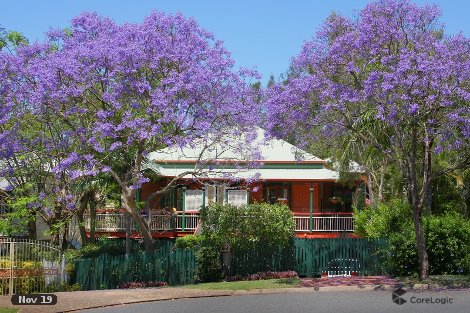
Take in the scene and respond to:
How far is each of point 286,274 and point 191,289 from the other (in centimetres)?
458

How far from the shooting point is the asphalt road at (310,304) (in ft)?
55.3

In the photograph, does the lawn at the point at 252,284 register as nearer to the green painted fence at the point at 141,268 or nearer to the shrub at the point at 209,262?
the shrub at the point at 209,262

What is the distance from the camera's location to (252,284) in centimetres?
2225

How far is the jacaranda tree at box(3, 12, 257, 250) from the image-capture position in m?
22.2

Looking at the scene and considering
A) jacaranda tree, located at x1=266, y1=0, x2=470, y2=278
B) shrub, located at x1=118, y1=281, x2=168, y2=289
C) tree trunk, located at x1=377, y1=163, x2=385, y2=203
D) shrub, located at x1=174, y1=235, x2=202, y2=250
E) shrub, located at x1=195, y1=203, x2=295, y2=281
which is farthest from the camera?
tree trunk, located at x1=377, y1=163, x2=385, y2=203

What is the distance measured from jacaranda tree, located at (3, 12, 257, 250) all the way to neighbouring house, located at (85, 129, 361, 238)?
632 centimetres

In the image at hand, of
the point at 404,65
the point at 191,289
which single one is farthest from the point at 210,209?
the point at 404,65

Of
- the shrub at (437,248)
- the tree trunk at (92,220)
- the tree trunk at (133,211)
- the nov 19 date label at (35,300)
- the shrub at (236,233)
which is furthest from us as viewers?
the tree trunk at (92,220)

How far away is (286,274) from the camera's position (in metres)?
24.6

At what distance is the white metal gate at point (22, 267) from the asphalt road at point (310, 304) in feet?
15.1

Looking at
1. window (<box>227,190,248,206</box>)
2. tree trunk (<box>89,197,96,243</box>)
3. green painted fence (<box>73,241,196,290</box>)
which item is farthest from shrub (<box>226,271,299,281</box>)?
window (<box>227,190,248,206</box>)

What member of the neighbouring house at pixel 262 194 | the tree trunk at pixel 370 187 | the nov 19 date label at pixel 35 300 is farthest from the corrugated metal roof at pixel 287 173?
the nov 19 date label at pixel 35 300

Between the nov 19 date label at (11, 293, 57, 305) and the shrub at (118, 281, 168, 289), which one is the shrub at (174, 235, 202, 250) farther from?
the nov 19 date label at (11, 293, 57, 305)

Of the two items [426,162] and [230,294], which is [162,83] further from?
[426,162]
